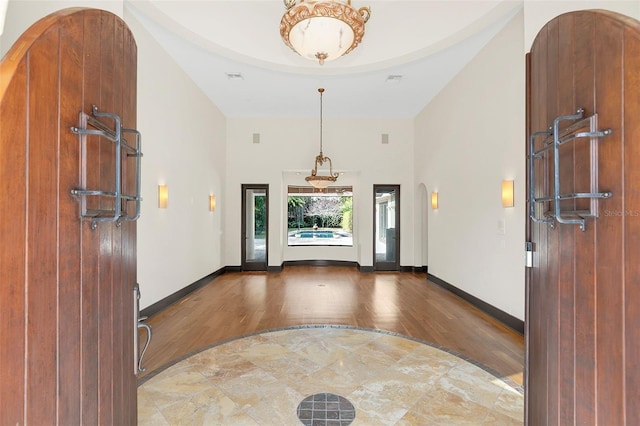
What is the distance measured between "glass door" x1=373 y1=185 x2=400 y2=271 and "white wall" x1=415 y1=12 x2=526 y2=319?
1.48m

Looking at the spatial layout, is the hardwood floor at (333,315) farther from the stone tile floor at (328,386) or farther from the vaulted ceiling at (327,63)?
the vaulted ceiling at (327,63)

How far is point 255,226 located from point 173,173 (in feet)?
11.9

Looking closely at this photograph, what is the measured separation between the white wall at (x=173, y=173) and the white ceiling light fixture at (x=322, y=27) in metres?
2.39

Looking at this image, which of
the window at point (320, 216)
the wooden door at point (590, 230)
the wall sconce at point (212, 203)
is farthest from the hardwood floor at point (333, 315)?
the window at point (320, 216)

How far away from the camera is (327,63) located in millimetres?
5492

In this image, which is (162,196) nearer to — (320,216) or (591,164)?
(591,164)

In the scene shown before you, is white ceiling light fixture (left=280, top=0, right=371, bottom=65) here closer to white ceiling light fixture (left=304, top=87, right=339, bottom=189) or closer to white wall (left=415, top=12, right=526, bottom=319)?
white wall (left=415, top=12, right=526, bottom=319)

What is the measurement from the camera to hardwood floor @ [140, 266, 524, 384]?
3.49 m

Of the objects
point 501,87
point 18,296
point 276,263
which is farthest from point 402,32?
point 276,263

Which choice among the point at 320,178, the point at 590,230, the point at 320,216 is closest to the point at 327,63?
the point at 320,178

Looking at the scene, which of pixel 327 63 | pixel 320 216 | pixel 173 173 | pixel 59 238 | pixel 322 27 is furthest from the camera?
pixel 320 216

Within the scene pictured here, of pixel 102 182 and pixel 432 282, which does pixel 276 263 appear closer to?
pixel 432 282

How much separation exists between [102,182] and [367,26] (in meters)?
4.57

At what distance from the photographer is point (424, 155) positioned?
7.59 meters
